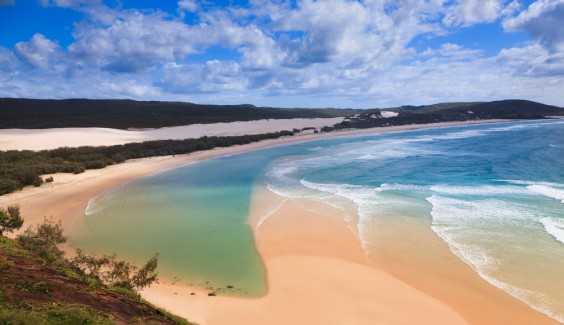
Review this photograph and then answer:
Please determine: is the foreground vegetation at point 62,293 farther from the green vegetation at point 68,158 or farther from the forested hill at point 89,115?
the forested hill at point 89,115

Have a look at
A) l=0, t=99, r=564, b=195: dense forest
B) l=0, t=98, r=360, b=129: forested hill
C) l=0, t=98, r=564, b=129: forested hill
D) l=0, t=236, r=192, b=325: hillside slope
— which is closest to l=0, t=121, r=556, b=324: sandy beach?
l=0, t=236, r=192, b=325: hillside slope

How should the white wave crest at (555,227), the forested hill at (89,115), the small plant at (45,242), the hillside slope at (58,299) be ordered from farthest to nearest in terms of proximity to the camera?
the forested hill at (89,115) < the white wave crest at (555,227) < the small plant at (45,242) < the hillside slope at (58,299)

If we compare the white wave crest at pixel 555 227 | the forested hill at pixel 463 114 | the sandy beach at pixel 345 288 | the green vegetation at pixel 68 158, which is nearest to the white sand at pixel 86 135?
the green vegetation at pixel 68 158

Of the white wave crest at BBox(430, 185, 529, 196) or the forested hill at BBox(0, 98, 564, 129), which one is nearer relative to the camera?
the white wave crest at BBox(430, 185, 529, 196)

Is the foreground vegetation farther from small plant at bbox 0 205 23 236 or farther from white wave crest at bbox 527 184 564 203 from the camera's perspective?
white wave crest at bbox 527 184 564 203

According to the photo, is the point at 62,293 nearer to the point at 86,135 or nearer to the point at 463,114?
the point at 86,135

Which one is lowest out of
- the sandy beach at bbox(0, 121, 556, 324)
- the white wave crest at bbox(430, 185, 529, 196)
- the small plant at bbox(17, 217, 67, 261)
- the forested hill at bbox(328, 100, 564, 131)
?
the sandy beach at bbox(0, 121, 556, 324)

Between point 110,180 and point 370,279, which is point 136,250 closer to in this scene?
point 370,279
